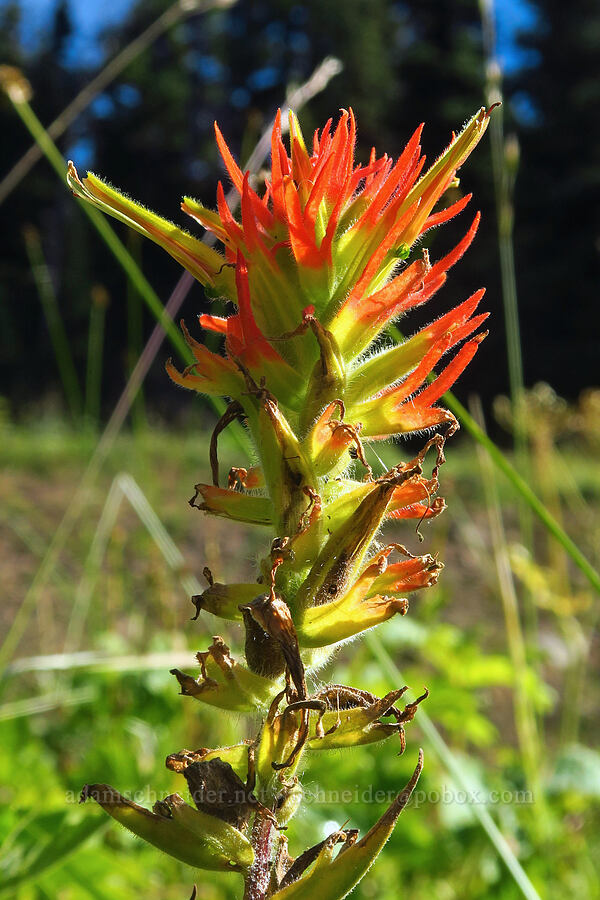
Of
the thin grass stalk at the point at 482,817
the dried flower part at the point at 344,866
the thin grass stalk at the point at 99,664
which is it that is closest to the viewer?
the dried flower part at the point at 344,866

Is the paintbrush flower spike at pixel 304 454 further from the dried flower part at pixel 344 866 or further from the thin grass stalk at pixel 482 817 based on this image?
the thin grass stalk at pixel 482 817

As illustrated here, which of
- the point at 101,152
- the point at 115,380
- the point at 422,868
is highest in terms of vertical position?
the point at 101,152

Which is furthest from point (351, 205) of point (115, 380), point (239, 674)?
point (115, 380)

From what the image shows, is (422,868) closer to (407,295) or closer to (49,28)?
(407,295)

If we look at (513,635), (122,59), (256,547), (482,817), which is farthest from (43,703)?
(256,547)

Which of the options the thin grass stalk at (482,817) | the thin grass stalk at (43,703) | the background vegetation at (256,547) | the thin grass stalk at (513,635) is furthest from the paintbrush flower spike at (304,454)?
the thin grass stalk at (513,635)

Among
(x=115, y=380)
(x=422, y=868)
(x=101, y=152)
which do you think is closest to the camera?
(x=422, y=868)
